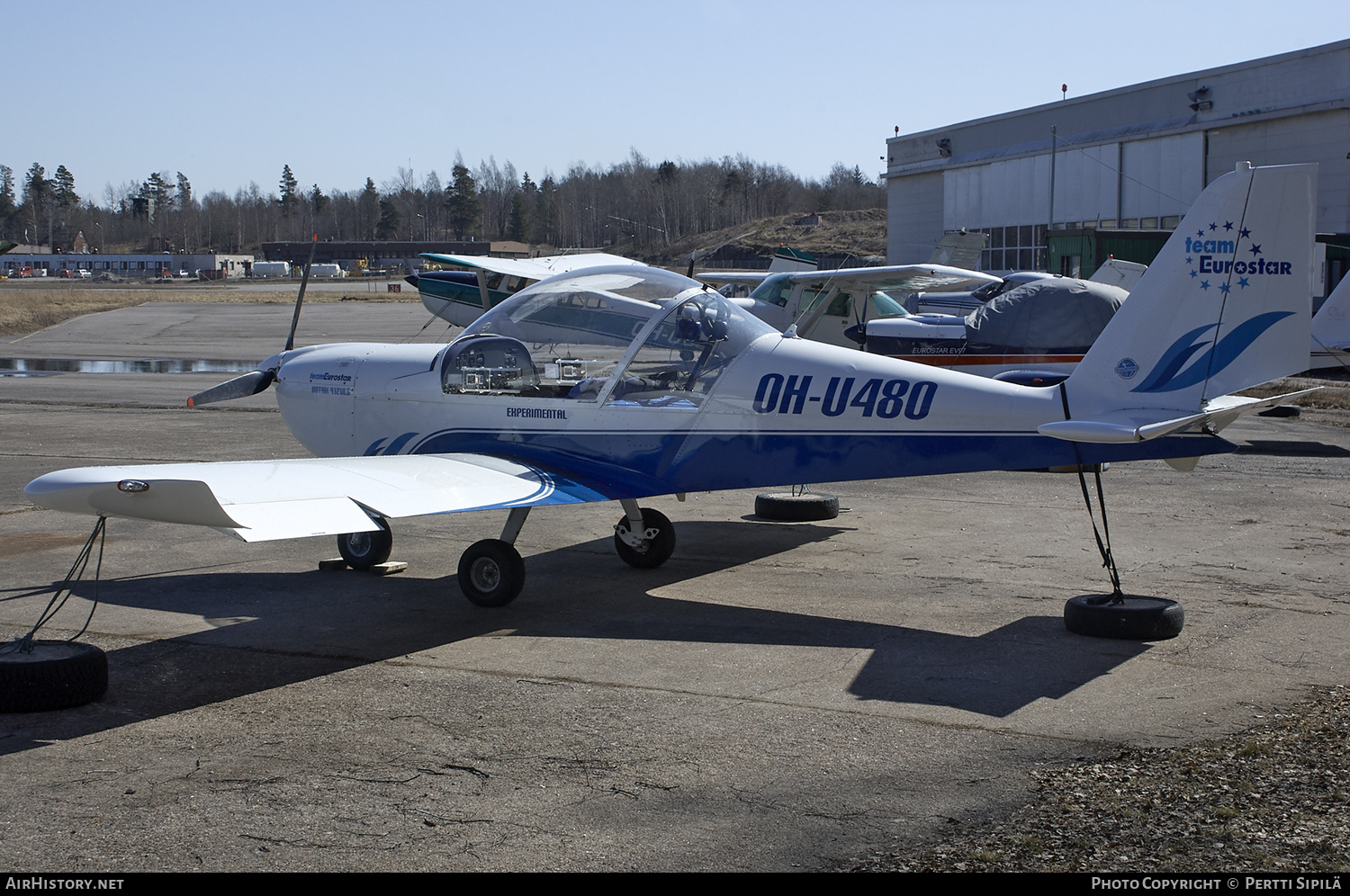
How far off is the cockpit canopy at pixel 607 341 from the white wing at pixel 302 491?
711mm

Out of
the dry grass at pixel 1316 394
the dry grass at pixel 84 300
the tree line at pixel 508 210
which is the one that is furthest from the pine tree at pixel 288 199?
the dry grass at pixel 1316 394

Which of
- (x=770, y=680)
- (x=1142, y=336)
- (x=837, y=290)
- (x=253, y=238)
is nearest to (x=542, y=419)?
(x=770, y=680)

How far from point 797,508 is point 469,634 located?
14.9ft

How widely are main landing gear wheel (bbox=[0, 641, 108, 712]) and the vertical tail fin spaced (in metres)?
5.62

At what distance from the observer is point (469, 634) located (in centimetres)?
691

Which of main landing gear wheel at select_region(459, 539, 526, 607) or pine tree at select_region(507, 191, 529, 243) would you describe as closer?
main landing gear wheel at select_region(459, 539, 526, 607)

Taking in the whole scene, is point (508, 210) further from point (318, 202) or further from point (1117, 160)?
point (1117, 160)

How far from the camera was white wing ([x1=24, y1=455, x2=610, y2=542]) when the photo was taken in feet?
17.2

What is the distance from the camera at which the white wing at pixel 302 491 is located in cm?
524

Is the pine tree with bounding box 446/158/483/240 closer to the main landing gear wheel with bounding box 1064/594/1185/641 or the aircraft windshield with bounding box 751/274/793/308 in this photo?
the aircraft windshield with bounding box 751/274/793/308

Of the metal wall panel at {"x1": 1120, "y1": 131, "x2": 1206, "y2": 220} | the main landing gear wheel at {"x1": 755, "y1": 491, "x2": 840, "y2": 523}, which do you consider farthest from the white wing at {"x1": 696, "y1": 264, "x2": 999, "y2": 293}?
the metal wall panel at {"x1": 1120, "y1": 131, "x2": 1206, "y2": 220}

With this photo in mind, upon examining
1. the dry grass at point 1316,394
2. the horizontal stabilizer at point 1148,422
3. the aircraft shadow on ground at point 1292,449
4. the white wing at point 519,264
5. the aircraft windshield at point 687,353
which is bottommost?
the aircraft shadow on ground at point 1292,449

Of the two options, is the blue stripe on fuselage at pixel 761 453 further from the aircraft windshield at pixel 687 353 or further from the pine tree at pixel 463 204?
the pine tree at pixel 463 204

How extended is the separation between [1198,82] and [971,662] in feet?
127
